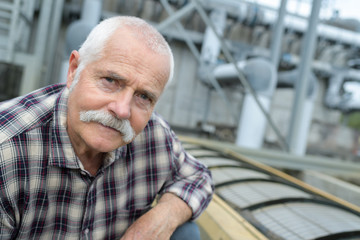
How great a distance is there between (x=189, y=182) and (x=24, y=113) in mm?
685

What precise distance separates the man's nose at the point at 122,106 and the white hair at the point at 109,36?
150 mm

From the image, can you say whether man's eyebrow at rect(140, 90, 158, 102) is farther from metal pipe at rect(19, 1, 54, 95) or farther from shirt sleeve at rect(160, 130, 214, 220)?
metal pipe at rect(19, 1, 54, 95)

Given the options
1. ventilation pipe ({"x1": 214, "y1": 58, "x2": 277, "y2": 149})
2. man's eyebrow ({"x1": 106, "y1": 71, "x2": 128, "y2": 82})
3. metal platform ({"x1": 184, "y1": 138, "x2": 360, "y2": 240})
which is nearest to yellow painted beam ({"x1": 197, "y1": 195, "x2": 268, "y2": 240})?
metal platform ({"x1": 184, "y1": 138, "x2": 360, "y2": 240})

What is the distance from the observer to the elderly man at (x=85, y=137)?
88 centimetres

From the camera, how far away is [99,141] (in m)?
0.93

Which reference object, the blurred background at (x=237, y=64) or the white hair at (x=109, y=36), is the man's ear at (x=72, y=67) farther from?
the blurred background at (x=237, y=64)

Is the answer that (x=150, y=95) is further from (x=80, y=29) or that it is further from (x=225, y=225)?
(x=80, y=29)

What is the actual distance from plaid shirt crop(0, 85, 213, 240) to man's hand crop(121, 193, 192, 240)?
0.13ft

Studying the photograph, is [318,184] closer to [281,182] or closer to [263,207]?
[281,182]

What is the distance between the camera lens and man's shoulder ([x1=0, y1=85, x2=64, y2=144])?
0.84m

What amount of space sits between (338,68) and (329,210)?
276 inches

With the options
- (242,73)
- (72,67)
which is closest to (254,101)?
(242,73)

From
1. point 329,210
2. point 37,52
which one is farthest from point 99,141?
point 37,52

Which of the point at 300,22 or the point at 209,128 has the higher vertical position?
the point at 300,22
